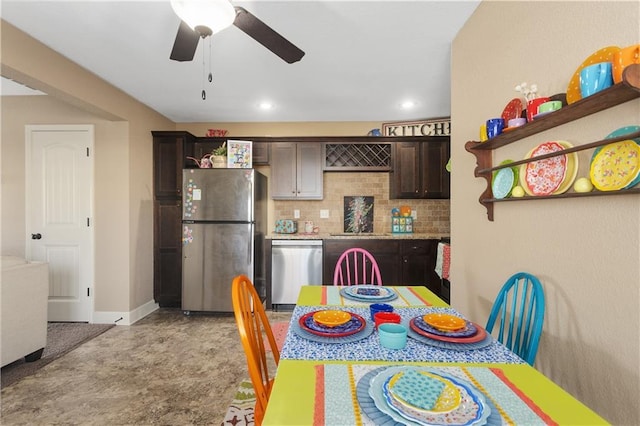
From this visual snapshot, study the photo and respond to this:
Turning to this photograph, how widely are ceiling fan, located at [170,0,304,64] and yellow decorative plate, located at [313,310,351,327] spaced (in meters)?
1.39

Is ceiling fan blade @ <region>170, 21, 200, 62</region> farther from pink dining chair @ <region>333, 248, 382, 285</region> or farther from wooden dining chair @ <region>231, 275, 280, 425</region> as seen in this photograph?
pink dining chair @ <region>333, 248, 382, 285</region>

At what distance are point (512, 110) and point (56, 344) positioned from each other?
4141mm

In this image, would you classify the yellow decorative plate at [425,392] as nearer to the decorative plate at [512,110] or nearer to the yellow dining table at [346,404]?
the yellow dining table at [346,404]

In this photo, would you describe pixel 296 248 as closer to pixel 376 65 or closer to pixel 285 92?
pixel 285 92

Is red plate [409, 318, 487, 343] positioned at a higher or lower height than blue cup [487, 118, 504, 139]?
lower

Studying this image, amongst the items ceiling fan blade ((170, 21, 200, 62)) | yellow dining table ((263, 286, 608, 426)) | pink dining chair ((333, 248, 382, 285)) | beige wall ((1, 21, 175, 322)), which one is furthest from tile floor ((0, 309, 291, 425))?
ceiling fan blade ((170, 21, 200, 62))

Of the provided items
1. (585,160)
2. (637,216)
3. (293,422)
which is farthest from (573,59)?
(293,422)

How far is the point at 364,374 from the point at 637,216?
0.99 m

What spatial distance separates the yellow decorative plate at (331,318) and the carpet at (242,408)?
3.21ft

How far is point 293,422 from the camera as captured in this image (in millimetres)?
673

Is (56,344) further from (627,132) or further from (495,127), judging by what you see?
(627,132)

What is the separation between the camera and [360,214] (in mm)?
4359

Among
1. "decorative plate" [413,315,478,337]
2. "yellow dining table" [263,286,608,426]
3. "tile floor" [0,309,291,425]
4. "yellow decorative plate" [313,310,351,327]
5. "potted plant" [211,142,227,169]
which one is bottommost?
"tile floor" [0,309,291,425]

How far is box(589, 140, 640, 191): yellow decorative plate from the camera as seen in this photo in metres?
0.93
